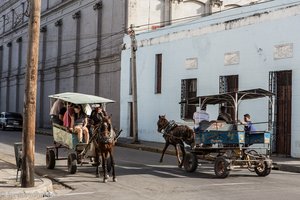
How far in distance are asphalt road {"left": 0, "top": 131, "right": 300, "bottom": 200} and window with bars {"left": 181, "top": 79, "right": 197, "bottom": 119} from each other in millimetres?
9485

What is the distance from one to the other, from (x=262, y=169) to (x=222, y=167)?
149cm

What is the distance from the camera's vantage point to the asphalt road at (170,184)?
10.9 metres

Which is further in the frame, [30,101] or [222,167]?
[222,167]

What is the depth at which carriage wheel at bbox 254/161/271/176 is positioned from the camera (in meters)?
14.5

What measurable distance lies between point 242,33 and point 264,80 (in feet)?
8.83

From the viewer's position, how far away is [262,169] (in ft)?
48.0

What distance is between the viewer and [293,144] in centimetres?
2016

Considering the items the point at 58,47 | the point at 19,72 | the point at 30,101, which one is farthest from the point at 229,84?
the point at 19,72

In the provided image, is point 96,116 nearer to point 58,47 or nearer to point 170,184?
point 170,184

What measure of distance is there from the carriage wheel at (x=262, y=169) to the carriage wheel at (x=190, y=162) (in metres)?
1.80

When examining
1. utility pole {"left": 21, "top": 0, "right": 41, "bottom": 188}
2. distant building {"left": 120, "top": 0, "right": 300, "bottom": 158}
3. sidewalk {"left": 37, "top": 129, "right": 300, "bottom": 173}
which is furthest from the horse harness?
utility pole {"left": 21, "top": 0, "right": 41, "bottom": 188}

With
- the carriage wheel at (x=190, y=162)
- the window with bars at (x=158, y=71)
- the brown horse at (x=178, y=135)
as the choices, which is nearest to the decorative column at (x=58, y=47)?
the window with bars at (x=158, y=71)

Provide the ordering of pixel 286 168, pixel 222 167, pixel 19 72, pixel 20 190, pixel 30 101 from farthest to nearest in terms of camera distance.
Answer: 1. pixel 19 72
2. pixel 286 168
3. pixel 222 167
4. pixel 30 101
5. pixel 20 190

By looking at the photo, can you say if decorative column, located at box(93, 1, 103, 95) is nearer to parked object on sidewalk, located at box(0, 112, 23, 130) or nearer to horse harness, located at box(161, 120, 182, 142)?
parked object on sidewalk, located at box(0, 112, 23, 130)
